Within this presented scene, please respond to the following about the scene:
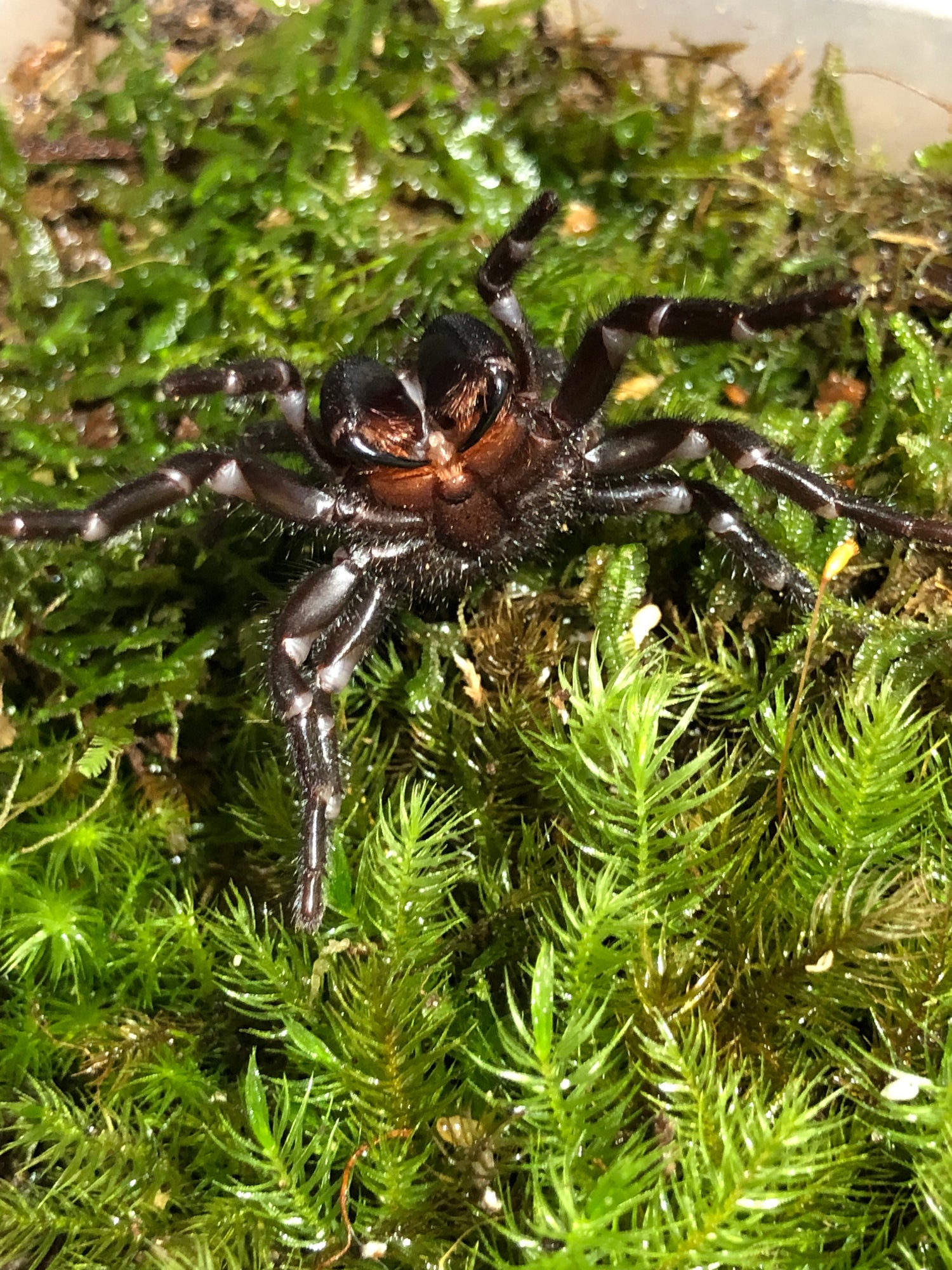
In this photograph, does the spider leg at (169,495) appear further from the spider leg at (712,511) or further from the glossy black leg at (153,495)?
the spider leg at (712,511)

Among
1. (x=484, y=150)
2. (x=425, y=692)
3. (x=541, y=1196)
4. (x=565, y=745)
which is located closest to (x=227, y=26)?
(x=484, y=150)

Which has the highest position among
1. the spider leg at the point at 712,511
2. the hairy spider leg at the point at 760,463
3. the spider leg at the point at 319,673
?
the hairy spider leg at the point at 760,463

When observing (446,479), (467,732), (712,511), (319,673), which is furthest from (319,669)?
(712,511)

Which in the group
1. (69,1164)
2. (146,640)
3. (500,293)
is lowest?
(69,1164)

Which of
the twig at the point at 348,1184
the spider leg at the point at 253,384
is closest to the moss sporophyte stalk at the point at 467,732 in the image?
the twig at the point at 348,1184

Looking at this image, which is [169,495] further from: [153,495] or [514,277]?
[514,277]

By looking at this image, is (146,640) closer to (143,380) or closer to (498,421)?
(143,380)
